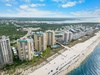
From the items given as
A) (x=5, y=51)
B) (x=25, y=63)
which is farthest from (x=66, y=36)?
(x=5, y=51)

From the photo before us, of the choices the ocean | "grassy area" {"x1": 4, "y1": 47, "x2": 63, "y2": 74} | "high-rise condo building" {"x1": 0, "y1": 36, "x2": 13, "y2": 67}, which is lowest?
the ocean

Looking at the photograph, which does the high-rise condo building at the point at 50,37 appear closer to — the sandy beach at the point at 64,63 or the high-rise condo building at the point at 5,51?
the sandy beach at the point at 64,63

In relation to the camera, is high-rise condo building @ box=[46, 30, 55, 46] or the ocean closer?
the ocean

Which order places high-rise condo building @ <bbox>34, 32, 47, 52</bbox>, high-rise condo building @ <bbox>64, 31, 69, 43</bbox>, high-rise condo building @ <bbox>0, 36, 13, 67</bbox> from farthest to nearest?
high-rise condo building @ <bbox>64, 31, 69, 43</bbox>, high-rise condo building @ <bbox>34, 32, 47, 52</bbox>, high-rise condo building @ <bbox>0, 36, 13, 67</bbox>

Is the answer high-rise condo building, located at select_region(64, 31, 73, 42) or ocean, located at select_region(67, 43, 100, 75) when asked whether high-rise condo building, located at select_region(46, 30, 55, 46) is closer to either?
high-rise condo building, located at select_region(64, 31, 73, 42)

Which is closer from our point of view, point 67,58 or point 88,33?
point 67,58

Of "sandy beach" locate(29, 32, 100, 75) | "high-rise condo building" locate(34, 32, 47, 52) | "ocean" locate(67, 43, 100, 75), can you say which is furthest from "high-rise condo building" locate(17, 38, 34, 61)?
"ocean" locate(67, 43, 100, 75)

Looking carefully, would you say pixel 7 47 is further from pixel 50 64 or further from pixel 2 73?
pixel 50 64

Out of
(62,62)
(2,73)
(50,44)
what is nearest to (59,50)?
(50,44)

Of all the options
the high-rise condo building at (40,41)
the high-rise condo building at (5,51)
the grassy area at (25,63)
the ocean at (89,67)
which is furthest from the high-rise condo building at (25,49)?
the ocean at (89,67)
